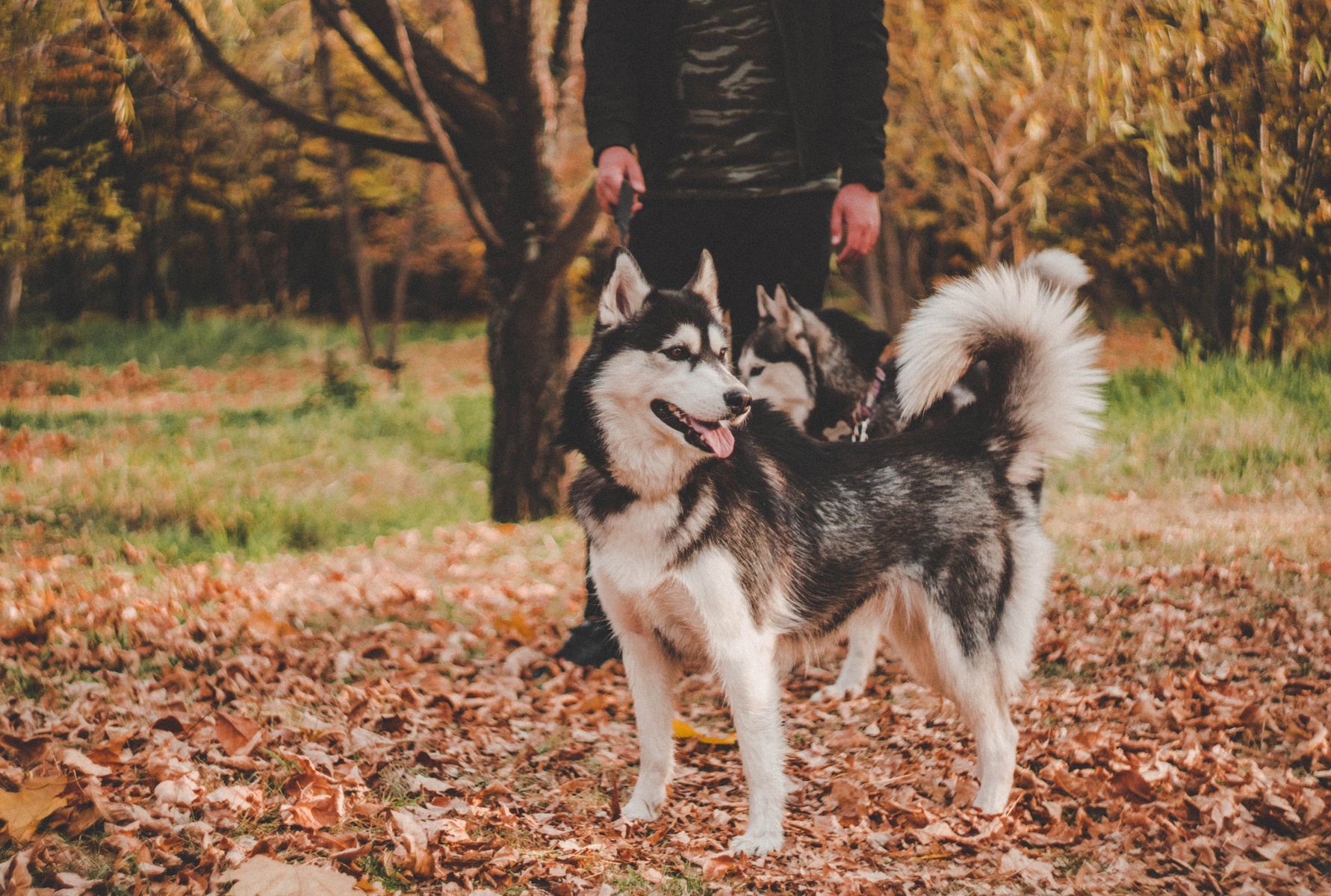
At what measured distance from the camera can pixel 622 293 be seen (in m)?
2.74

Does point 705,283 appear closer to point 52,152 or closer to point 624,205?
point 624,205

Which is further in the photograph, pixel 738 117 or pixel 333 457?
pixel 333 457

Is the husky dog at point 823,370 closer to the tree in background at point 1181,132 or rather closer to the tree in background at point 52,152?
the tree in background at point 1181,132

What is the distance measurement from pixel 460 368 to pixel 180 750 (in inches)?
520

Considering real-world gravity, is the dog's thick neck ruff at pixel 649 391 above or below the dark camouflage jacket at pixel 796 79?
below

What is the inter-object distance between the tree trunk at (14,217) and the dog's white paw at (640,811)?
8.26 meters

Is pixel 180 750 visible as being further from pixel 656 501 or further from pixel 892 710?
pixel 892 710

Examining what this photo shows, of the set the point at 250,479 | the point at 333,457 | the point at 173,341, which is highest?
the point at 173,341

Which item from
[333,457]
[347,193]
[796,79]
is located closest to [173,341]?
[347,193]

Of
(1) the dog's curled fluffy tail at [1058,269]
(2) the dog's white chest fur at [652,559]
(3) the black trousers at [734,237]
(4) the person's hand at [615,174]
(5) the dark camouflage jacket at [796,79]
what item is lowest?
(2) the dog's white chest fur at [652,559]

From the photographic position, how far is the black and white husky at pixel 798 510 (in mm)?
2609

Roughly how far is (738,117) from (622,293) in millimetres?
1098

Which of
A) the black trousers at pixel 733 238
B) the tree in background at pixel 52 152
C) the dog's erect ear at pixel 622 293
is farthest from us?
the tree in background at pixel 52 152

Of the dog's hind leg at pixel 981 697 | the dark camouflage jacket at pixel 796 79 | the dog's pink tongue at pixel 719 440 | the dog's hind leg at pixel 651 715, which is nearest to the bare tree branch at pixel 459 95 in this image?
the dark camouflage jacket at pixel 796 79
